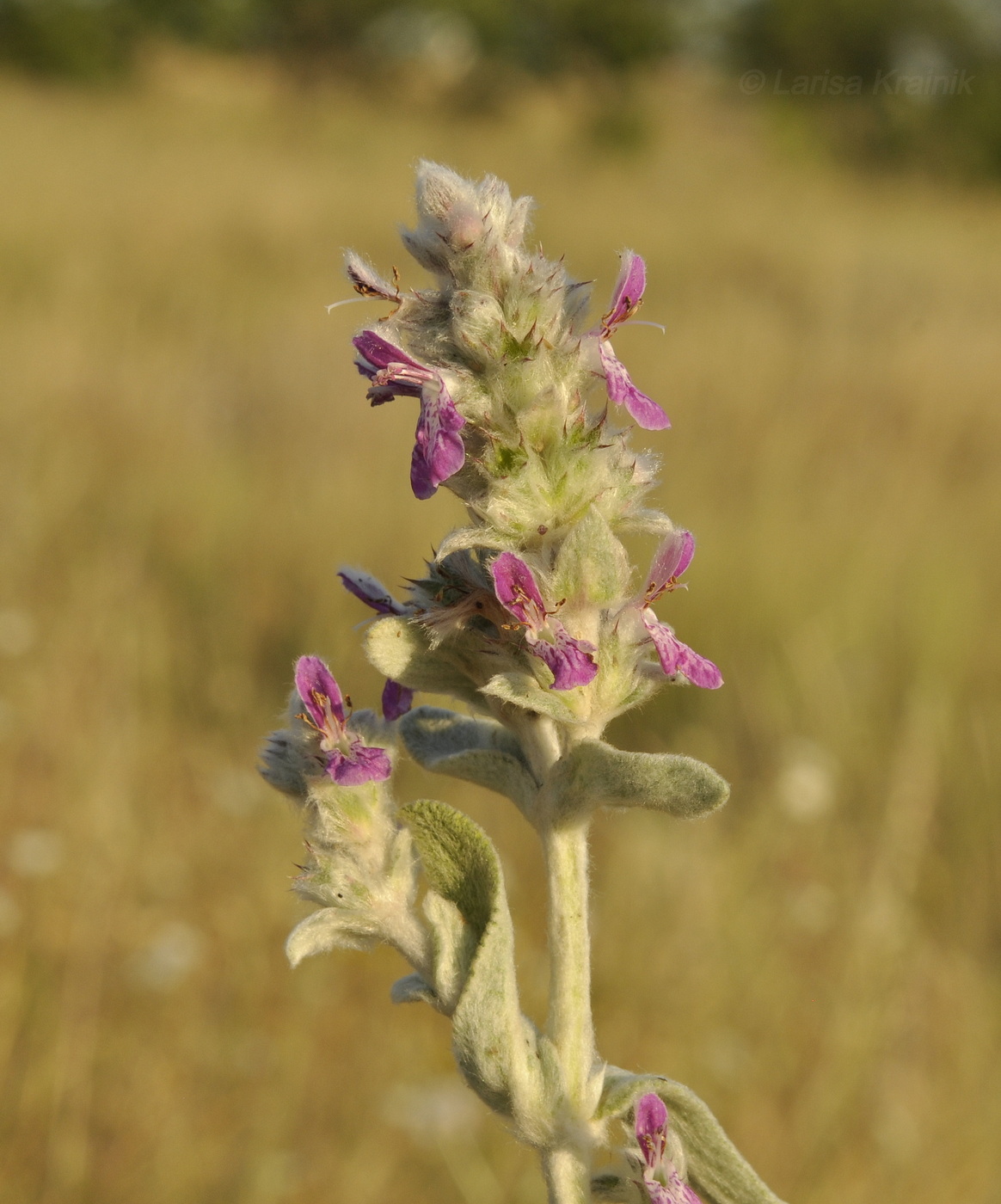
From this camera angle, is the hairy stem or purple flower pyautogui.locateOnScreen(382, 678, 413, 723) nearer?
the hairy stem

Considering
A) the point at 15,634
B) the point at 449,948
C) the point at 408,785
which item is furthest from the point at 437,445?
the point at 15,634

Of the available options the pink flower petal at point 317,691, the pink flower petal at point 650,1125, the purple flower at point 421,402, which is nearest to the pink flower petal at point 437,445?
the purple flower at point 421,402

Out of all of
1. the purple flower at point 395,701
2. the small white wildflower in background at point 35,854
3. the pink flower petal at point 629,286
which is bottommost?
the small white wildflower in background at point 35,854

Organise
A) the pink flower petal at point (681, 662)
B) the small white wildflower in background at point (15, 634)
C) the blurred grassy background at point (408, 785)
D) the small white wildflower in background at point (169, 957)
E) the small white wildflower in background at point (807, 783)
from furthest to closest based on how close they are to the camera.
A: the small white wildflower in background at point (15, 634), the small white wildflower in background at point (807, 783), the small white wildflower in background at point (169, 957), the blurred grassy background at point (408, 785), the pink flower petal at point (681, 662)

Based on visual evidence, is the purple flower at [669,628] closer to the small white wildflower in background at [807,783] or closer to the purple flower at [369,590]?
the purple flower at [369,590]

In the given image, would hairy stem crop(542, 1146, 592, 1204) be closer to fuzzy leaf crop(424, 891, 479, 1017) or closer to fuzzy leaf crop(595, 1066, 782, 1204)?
fuzzy leaf crop(595, 1066, 782, 1204)

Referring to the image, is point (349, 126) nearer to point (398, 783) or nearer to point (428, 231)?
point (398, 783)

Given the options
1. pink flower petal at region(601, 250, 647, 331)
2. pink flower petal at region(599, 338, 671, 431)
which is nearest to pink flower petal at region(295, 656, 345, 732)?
pink flower petal at region(599, 338, 671, 431)
